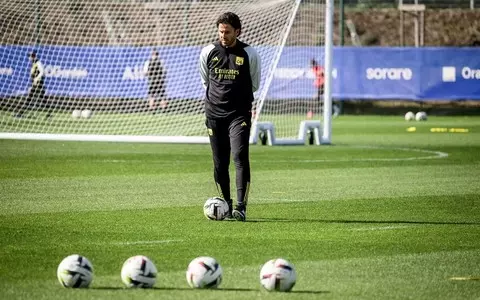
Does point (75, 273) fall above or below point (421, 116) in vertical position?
below

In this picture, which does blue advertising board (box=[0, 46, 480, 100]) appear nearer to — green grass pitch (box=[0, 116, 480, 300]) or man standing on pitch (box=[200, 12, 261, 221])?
green grass pitch (box=[0, 116, 480, 300])

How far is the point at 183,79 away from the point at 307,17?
16.7 feet

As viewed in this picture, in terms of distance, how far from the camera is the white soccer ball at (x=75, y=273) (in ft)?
27.8

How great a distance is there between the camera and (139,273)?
846 centimetres

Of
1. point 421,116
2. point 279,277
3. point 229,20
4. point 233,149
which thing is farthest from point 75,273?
point 421,116

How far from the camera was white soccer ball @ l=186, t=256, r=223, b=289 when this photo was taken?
334 inches

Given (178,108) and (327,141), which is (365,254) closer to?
(327,141)

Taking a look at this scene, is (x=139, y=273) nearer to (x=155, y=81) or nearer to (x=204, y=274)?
(x=204, y=274)

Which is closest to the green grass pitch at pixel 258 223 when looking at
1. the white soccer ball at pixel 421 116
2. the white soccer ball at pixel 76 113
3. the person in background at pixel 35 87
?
the person in background at pixel 35 87

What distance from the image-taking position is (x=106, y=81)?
33.7m

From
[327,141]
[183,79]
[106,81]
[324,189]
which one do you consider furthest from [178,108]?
[324,189]

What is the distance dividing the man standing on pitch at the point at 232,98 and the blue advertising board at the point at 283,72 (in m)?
13.4

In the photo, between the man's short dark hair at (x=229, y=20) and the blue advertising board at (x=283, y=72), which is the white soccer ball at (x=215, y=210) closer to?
the man's short dark hair at (x=229, y=20)

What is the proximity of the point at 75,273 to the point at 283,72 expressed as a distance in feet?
77.6
